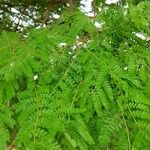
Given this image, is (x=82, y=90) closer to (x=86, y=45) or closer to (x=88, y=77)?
(x=88, y=77)

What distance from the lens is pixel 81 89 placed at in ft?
8.75

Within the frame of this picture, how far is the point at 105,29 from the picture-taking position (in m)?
3.16

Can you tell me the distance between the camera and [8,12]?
9.72 m

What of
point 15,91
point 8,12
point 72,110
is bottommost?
point 8,12

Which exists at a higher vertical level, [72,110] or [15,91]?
[72,110]

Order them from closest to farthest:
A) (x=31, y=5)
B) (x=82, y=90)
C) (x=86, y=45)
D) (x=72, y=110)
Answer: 1. (x=72, y=110)
2. (x=82, y=90)
3. (x=86, y=45)
4. (x=31, y=5)

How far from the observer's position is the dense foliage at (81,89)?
2.46 metres

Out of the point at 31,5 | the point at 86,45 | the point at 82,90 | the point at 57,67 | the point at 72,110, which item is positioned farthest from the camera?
the point at 31,5

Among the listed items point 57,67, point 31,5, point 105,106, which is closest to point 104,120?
point 105,106

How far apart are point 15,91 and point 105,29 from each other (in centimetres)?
89

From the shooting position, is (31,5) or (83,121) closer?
(83,121)

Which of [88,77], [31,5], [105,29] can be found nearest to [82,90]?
[88,77]

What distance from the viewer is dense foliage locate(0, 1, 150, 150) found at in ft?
8.08

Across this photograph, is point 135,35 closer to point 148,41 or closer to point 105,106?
point 148,41
